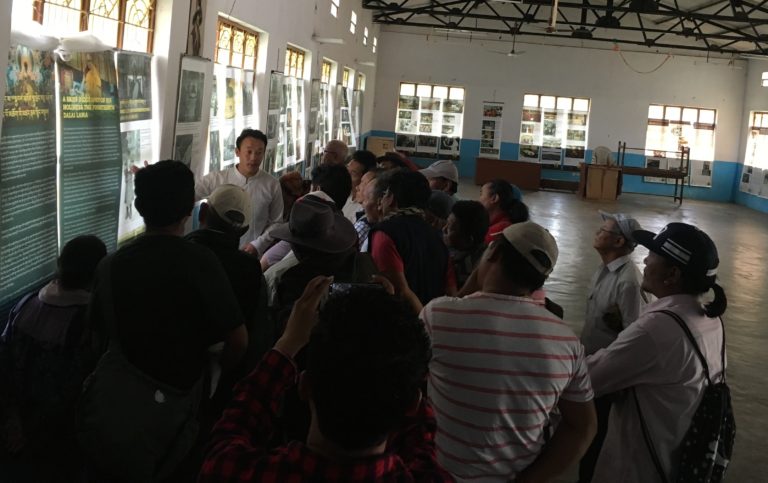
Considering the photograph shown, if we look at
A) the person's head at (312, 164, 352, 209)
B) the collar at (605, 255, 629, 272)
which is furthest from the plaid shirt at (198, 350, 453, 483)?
the person's head at (312, 164, 352, 209)

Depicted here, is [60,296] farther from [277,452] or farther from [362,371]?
[362,371]

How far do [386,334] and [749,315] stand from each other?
330 inches

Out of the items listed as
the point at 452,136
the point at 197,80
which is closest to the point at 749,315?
the point at 197,80

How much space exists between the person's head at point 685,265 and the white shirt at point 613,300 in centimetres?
76

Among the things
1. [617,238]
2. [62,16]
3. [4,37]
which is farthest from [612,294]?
[62,16]

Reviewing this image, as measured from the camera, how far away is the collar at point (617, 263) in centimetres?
337

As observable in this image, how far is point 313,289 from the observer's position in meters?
1.46

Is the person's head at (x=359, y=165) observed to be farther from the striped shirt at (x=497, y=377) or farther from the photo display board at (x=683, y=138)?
the photo display board at (x=683, y=138)

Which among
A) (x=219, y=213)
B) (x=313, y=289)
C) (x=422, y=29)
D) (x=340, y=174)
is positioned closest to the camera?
(x=313, y=289)

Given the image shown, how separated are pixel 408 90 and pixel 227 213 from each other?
2084cm

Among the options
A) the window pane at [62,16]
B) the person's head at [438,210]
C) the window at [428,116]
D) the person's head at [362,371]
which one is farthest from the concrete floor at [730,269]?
the window pane at [62,16]

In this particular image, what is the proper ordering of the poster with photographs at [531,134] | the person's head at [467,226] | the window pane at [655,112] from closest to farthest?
the person's head at [467,226], the window pane at [655,112], the poster with photographs at [531,134]

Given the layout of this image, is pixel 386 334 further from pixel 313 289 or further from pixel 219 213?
pixel 219 213

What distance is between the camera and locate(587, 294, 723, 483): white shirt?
2293 millimetres
